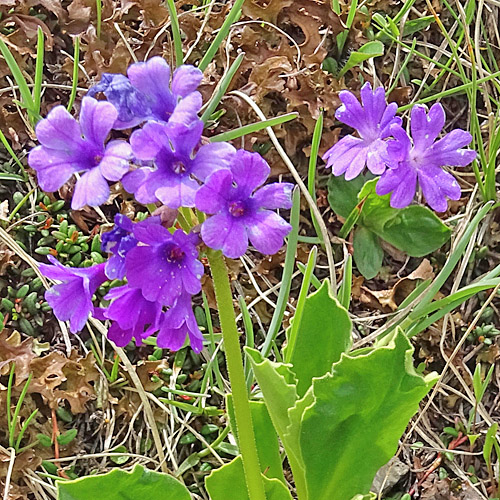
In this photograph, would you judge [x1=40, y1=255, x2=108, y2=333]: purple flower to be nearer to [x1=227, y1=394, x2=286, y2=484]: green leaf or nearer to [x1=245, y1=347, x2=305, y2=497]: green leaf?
[x1=245, y1=347, x2=305, y2=497]: green leaf

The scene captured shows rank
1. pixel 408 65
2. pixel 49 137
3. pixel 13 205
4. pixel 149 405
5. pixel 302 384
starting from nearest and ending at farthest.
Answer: pixel 49 137
pixel 302 384
pixel 149 405
pixel 13 205
pixel 408 65

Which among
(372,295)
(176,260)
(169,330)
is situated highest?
(176,260)

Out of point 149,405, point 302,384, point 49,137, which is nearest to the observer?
point 49,137

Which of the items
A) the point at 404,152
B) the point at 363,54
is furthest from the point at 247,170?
the point at 363,54

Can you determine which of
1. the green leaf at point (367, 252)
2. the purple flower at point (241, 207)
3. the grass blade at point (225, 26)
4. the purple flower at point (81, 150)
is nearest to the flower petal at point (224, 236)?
the purple flower at point (241, 207)

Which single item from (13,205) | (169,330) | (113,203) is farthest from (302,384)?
(13,205)

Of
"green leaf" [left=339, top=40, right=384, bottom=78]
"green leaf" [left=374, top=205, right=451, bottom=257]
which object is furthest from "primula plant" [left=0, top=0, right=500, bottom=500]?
"green leaf" [left=339, top=40, right=384, bottom=78]

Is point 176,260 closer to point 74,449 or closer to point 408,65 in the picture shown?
point 74,449
